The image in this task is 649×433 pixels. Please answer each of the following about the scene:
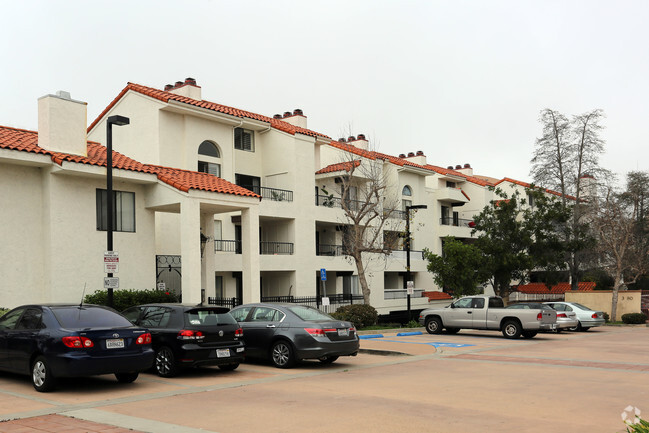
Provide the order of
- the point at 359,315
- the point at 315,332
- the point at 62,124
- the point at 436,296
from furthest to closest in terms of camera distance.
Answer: the point at 436,296 < the point at 359,315 < the point at 62,124 < the point at 315,332

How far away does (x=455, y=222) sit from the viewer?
51469 mm

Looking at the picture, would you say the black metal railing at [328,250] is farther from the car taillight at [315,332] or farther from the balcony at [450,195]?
the car taillight at [315,332]

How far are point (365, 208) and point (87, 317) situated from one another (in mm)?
19986

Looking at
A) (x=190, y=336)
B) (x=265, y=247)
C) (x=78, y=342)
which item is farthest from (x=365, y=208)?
(x=78, y=342)

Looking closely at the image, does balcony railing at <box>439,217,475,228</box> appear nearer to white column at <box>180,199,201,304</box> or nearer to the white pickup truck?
the white pickup truck

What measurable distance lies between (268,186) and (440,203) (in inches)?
788

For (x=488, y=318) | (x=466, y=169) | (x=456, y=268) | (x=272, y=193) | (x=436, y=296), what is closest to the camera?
(x=488, y=318)

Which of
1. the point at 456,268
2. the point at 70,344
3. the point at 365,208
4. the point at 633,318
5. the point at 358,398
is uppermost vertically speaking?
the point at 365,208

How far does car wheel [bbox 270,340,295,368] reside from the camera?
14.4 m

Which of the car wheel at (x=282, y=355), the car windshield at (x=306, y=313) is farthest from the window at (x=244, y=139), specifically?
the car wheel at (x=282, y=355)

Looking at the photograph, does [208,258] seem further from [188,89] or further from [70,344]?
[70,344]

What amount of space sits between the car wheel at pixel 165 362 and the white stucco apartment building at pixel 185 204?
325 inches

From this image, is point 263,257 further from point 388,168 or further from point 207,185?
point 388,168

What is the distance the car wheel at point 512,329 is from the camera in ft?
78.7
